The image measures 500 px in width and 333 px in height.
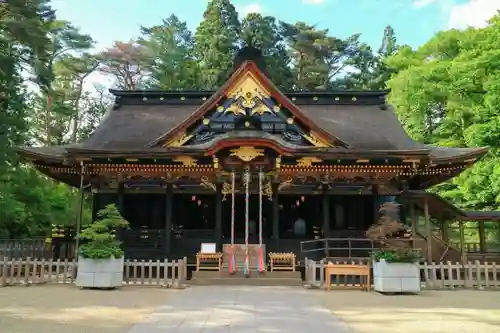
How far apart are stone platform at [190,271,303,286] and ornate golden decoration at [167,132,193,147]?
471cm

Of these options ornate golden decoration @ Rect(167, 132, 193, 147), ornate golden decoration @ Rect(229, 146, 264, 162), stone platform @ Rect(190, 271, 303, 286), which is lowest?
stone platform @ Rect(190, 271, 303, 286)

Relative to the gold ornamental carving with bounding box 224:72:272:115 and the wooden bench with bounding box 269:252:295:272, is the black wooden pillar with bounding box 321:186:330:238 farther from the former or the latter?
the gold ornamental carving with bounding box 224:72:272:115

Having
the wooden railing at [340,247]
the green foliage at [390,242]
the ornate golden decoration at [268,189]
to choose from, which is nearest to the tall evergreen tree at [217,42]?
the ornate golden decoration at [268,189]

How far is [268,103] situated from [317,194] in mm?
3864

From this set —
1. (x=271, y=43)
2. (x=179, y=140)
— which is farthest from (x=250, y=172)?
(x=271, y=43)

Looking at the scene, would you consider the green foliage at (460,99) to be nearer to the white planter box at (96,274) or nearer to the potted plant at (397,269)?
the potted plant at (397,269)

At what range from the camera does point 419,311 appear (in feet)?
26.8

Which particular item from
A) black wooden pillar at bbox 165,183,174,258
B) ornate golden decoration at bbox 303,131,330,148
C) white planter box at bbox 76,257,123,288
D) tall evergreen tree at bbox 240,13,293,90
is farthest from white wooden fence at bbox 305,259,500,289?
tall evergreen tree at bbox 240,13,293,90

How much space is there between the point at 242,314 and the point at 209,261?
616cm

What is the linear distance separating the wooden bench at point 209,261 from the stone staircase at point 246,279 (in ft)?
1.28

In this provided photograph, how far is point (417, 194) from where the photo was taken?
48.6 feet

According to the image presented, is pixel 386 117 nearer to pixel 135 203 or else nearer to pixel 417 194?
pixel 417 194

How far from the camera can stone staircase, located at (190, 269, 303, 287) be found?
486 inches

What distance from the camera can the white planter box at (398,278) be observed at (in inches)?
420
